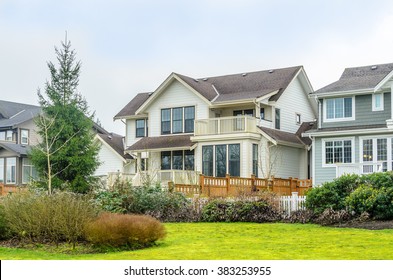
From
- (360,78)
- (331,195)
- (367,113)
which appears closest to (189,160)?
(360,78)

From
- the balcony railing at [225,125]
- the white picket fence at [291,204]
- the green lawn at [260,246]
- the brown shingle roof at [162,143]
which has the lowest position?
the green lawn at [260,246]

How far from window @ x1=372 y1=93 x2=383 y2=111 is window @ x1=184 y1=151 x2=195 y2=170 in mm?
11276

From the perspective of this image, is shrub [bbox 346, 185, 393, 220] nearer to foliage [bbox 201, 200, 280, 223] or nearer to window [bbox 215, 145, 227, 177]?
foliage [bbox 201, 200, 280, 223]

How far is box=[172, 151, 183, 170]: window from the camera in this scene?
135 feet

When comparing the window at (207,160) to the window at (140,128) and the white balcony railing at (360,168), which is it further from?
the white balcony railing at (360,168)

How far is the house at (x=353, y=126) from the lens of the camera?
111 ft

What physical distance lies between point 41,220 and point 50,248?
104 centimetres

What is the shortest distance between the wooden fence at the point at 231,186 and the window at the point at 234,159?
4.28 meters

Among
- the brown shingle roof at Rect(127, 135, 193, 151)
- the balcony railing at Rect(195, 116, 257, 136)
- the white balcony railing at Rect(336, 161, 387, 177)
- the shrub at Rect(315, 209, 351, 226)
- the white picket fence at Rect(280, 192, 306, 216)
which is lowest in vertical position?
the shrub at Rect(315, 209, 351, 226)

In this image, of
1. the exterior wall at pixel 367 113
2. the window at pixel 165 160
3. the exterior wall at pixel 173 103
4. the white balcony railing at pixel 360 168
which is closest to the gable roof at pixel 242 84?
the exterior wall at pixel 173 103

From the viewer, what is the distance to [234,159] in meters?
38.3

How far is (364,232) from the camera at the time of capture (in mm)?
18312

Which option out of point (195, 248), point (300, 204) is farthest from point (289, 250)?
point (300, 204)

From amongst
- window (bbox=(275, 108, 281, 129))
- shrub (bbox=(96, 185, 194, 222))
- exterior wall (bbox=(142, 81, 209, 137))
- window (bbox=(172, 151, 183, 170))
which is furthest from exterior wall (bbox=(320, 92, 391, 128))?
shrub (bbox=(96, 185, 194, 222))
